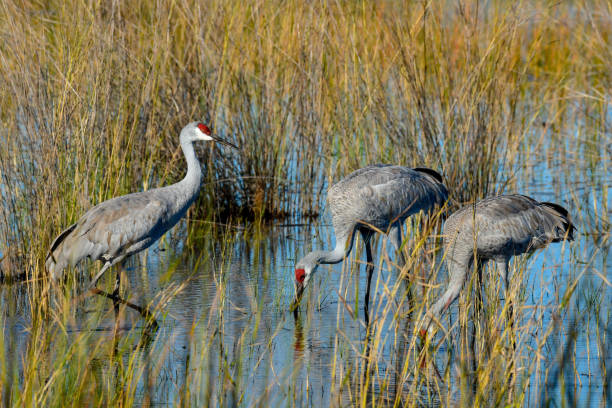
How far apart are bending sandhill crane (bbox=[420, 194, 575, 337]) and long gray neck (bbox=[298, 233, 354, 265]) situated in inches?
31.9

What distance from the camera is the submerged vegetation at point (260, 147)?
6012 millimetres

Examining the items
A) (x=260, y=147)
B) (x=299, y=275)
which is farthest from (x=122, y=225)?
(x=260, y=147)

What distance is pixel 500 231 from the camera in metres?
6.18

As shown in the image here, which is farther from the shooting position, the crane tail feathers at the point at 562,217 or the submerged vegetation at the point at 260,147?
the crane tail feathers at the point at 562,217

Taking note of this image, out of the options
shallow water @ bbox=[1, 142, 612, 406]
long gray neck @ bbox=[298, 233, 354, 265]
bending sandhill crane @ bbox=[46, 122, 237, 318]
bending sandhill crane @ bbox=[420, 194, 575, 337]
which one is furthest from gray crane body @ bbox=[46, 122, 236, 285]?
bending sandhill crane @ bbox=[420, 194, 575, 337]

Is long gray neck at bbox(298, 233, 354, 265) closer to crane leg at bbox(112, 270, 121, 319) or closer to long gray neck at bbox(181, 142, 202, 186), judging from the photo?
long gray neck at bbox(181, 142, 202, 186)

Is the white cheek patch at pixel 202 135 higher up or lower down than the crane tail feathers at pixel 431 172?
higher up

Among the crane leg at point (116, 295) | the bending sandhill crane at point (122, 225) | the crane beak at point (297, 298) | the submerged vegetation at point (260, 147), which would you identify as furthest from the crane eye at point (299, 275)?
the crane leg at point (116, 295)

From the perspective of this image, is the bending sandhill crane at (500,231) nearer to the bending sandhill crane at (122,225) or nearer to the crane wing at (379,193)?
the crane wing at (379,193)

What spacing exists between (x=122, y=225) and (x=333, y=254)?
58.1 inches

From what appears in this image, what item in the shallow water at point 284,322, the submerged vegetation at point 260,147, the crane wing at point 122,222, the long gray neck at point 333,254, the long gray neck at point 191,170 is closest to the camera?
the shallow water at point 284,322

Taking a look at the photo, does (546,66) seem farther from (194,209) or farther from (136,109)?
(136,109)

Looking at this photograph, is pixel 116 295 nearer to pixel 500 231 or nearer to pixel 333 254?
pixel 333 254

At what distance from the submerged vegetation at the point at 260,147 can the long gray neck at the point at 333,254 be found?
9.3 inches
